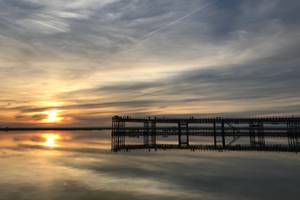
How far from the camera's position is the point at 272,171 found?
2473 cm

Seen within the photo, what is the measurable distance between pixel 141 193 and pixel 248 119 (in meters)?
39.0

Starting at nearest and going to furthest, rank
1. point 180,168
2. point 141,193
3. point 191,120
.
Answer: point 141,193 < point 180,168 < point 191,120

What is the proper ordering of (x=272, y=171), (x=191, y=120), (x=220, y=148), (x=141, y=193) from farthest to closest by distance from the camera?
(x=191, y=120) < (x=220, y=148) < (x=272, y=171) < (x=141, y=193)

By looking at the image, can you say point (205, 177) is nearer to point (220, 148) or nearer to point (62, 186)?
point (62, 186)

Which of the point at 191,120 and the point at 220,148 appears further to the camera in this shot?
the point at 191,120

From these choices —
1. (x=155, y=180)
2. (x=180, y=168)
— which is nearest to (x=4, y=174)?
(x=155, y=180)

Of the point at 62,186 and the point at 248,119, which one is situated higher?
the point at 248,119

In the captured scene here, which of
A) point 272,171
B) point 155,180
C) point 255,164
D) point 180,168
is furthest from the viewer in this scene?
point 255,164

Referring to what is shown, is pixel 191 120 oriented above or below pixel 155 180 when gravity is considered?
above

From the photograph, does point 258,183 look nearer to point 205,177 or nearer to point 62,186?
point 205,177

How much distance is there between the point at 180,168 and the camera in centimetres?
2694

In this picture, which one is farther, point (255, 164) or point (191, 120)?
point (191, 120)

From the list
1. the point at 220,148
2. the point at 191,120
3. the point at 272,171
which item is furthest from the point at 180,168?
the point at 191,120

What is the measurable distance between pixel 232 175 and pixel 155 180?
6.73 metres
